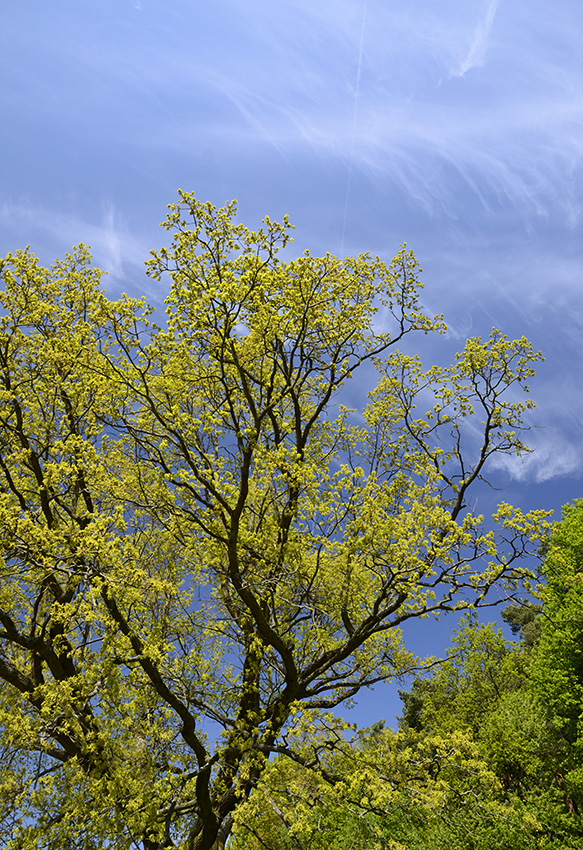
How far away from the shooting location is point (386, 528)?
12562 millimetres

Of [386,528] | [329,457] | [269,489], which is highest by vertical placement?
[329,457]

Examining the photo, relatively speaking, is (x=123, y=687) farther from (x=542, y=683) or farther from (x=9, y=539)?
(x=542, y=683)

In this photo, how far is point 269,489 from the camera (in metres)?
14.0

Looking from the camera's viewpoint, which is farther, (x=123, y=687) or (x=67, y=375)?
(x=67, y=375)

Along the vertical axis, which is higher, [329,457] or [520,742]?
[329,457]

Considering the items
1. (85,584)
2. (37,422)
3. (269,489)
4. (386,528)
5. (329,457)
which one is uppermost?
(329,457)

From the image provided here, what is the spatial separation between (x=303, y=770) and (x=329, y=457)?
805 centimetres

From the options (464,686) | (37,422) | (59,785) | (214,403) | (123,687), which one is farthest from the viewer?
(464,686)

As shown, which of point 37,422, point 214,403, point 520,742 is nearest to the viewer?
point 214,403

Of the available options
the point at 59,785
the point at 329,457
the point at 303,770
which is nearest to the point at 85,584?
the point at 59,785

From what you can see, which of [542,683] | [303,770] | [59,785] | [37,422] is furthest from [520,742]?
[37,422]

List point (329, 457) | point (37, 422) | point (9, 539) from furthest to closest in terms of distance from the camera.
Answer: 1. point (329, 457)
2. point (37, 422)
3. point (9, 539)

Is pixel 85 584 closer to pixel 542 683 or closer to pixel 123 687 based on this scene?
pixel 123 687

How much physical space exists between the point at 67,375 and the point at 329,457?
24.9 feet
